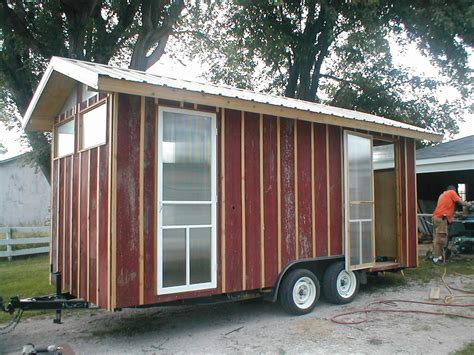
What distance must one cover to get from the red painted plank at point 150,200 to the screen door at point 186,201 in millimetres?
75

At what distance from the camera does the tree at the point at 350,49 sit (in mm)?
14578

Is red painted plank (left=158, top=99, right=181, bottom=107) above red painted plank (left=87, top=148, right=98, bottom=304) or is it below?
above

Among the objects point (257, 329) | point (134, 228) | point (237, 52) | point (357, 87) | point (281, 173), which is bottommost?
point (257, 329)

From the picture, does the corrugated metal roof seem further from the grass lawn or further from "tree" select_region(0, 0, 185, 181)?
the grass lawn

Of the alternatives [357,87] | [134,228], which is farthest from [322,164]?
[357,87]

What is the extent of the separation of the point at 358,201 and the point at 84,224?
14.2ft

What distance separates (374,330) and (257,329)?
1.47 metres

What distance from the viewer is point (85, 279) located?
5336 millimetres

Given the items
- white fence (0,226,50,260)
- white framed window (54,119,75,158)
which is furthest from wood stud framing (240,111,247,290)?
white fence (0,226,50,260)

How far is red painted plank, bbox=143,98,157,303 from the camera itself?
196 inches

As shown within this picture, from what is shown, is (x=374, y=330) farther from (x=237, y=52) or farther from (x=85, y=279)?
(x=237, y=52)

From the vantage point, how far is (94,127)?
538 centimetres

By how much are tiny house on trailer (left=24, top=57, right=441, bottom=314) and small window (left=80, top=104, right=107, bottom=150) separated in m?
0.01

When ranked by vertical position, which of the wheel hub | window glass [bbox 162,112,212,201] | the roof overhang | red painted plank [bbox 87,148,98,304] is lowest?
the wheel hub
